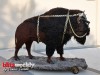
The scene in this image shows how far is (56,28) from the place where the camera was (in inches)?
203

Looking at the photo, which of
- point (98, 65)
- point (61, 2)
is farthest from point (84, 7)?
point (98, 65)

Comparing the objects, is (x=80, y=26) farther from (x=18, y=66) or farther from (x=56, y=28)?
(x=18, y=66)

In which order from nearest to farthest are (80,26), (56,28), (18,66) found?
(80,26), (56,28), (18,66)

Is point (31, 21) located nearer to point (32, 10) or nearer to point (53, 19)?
point (53, 19)

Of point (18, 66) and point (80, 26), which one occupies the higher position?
point (80, 26)

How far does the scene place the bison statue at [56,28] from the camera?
16.7 ft

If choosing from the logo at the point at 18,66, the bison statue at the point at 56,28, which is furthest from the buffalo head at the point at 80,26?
the logo at the point at 18,66

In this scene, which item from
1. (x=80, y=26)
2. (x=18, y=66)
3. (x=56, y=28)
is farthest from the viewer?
(x=18, y=66)

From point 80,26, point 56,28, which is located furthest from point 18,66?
point 80,26

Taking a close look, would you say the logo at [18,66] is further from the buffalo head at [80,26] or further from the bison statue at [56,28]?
the buffalo head at [80,26]

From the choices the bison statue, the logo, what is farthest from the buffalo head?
the logo

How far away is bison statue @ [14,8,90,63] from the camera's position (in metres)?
5.10

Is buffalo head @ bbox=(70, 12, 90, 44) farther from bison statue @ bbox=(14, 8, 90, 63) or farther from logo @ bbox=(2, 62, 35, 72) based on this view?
logo @ bbox=(2, 62, 35, 72)

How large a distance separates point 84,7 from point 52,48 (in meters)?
4.00
